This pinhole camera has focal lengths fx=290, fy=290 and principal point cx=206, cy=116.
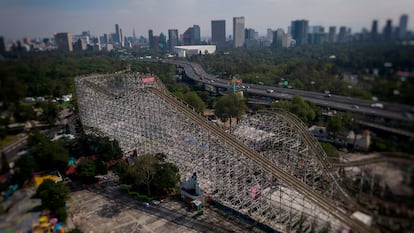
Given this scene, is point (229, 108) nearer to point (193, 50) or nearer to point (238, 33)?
point (193, 50)

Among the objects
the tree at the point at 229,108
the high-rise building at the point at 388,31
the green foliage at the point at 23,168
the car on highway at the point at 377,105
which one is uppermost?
the high-rise building at the point at 388,31

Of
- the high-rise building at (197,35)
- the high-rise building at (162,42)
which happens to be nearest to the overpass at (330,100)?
the high-rise building at (162,42)

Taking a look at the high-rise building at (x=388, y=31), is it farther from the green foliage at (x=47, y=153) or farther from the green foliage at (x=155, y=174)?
the green foliage at (x=47, y=153)

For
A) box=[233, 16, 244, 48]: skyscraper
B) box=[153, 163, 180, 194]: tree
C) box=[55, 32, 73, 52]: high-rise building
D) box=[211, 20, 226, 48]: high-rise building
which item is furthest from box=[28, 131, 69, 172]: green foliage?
box=[233, 16, 244, 48]: skyscraper

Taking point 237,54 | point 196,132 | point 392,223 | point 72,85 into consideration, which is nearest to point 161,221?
point 196,132

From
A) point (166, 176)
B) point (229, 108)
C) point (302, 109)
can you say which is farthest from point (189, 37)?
point (166, 176)

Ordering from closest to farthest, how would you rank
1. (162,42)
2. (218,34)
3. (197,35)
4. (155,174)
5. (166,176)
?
(166,176) < (155,174) < (162,42) < (197,35) < (218,34)
